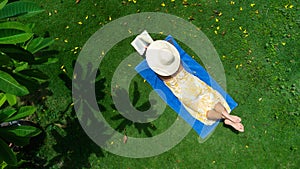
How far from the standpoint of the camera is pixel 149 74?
18.9ft

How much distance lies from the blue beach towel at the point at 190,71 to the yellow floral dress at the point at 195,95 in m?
0.06

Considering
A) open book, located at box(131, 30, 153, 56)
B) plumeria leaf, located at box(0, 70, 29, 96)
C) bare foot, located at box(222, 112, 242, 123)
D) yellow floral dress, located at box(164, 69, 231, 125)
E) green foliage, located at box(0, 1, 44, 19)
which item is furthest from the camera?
open book, located at box(131, 30, 153, 56)

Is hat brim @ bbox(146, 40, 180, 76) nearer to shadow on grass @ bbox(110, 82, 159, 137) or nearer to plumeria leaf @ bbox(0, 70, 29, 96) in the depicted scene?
shadow on grass @ bbox(110, 82, 159, 137)

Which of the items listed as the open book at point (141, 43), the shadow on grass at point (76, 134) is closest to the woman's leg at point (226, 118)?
the open book at point (141, 43)

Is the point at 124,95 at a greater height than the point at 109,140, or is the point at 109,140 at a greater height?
the point at 124,95

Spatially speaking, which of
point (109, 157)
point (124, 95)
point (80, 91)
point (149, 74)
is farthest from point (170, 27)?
point (109, 157)

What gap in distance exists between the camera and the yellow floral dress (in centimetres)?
562

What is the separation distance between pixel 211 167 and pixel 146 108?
1343 millimetres

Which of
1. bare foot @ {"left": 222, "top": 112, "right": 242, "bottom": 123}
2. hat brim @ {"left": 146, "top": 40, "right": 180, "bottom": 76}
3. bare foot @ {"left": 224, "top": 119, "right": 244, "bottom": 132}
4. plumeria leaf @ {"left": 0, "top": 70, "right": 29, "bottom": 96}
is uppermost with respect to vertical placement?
plumeria leaf @ {"left": 0, "top": 70, "right": 29, "bottom": 96}

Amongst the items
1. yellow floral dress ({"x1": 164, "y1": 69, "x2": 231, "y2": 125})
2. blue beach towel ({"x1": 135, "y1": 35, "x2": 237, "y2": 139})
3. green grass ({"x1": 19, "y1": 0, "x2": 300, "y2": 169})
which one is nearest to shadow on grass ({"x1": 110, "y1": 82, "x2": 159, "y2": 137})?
green grass ({"x1": 19, "y1": 0, "x2": 300, "y2": 169})

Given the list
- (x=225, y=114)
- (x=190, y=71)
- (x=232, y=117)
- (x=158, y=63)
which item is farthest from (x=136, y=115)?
(x=232, y=117)

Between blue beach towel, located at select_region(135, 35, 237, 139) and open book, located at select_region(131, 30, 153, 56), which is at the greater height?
open book, located at select_region(131, 30, 153, 56)

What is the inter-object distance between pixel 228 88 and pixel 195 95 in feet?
1.78

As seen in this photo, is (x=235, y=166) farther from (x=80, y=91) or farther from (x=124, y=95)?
(x=80, y=91)
